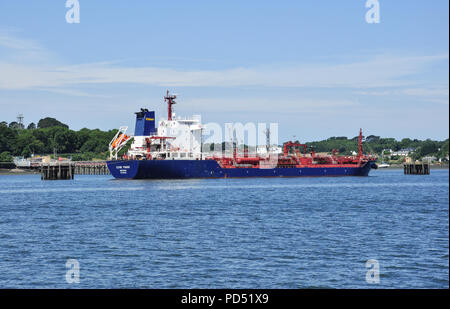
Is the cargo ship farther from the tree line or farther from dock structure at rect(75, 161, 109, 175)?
the tree line

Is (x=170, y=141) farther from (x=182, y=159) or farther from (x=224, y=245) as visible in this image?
(x=224, y=245)

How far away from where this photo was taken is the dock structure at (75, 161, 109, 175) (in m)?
139

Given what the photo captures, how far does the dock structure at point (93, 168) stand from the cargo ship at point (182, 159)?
180 feet

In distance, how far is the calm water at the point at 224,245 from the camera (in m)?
17.7

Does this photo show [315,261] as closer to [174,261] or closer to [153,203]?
[174,261]

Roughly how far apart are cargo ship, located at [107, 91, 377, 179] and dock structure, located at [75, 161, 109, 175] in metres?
54.8

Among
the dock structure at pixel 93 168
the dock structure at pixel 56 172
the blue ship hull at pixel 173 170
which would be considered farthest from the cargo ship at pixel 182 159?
the dock structure at pixel 93 168

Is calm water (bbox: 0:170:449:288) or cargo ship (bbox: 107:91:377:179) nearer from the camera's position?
calm water (bbox: 0:170:449:288)

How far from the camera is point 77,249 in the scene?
2317 centimetres

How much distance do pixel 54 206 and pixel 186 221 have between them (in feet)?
49.9

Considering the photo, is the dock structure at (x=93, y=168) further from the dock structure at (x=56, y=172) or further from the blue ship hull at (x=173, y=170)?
the blue ship hull at (x=173, y=170)

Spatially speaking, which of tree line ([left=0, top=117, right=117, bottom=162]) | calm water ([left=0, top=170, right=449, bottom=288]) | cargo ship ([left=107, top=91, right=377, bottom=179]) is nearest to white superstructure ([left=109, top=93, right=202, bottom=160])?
cargo ship ([left=107, top=91, right=377, bottom=179])
